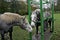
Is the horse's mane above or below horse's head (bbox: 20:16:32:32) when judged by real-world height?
above

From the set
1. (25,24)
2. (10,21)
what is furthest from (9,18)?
(25,24)

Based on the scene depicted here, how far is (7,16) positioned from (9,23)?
0.84ft

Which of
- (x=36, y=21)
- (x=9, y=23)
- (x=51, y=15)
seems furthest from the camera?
(x=51, y=15)

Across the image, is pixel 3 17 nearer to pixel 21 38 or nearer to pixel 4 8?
pixel 21 38

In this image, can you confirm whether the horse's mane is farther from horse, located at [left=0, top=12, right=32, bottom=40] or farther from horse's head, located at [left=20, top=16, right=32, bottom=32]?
horse's head, located at [left=20, top=16, right=32, bottom=32]

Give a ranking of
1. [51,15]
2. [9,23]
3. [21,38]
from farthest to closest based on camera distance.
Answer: [51,15] → [21,38] → [9,23]

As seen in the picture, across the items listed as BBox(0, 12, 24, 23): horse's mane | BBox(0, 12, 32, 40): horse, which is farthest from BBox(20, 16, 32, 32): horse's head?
BBox(0, 12, 24, 23): horse's mane

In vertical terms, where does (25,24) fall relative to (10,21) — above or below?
below

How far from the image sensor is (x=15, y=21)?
819 centimetres

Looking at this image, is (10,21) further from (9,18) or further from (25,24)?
(25,24)

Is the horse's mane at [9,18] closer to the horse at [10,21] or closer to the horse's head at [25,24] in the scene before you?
the horse at [10,21]

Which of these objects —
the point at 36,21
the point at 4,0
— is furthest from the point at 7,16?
the point at 4,0

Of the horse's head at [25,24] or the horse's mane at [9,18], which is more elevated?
the horse's mane at [9,18]

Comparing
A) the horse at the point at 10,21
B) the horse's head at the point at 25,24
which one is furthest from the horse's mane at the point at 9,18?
the horse's head at the point at 25,24
